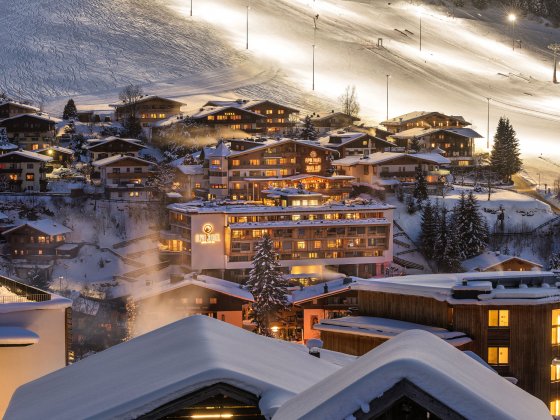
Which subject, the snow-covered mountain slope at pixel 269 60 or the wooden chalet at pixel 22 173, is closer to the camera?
the wooden chalet at pixel 22 173

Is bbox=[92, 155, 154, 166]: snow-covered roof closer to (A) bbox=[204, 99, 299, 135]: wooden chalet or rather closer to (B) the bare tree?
(A) bbox=[204, 99, 299, 135]: wooden chalet

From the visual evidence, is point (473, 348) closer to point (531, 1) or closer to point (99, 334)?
point (99, 334)

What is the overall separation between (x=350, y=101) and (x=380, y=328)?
35568mm

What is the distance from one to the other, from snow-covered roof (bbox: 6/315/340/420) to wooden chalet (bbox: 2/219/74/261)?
66.9 ft

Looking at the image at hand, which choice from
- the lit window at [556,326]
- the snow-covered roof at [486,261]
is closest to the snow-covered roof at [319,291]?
the snow-covered roof at [486,261]

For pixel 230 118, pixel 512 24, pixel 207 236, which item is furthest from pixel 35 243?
pixel 512 24

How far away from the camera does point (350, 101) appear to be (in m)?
44.5

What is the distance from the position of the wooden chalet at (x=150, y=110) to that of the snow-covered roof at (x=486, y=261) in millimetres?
14327

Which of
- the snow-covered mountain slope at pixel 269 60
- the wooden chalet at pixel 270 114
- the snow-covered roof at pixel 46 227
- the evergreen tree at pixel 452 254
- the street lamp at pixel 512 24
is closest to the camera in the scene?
the snow-covered roof at pixel 46 227

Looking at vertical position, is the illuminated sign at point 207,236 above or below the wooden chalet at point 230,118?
below

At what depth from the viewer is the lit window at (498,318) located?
9.32 m

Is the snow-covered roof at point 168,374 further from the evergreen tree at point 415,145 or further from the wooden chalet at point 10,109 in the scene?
the wooden chalet at point 10,109

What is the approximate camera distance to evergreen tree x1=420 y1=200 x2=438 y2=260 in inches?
1023

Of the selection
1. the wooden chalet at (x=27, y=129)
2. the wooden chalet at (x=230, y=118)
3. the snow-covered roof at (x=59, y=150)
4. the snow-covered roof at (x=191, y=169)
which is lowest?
the snow-covered roof at (x=191, y=169)
